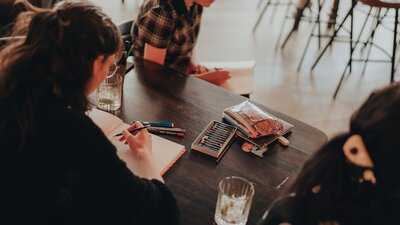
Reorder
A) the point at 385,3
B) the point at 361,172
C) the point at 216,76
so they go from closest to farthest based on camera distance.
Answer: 1. the point at 361,172
2. the point at 216,76
3. the point at 385,3

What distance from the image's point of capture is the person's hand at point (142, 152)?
1.13 meters

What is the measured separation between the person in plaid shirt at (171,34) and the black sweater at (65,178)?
37.4 inches

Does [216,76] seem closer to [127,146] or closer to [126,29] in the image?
[126,29]

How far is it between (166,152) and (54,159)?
0.37m

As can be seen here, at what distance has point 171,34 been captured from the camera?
189cm

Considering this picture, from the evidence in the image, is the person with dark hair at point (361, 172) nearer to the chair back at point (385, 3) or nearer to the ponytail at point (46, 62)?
the ponytail at point (46, 62)

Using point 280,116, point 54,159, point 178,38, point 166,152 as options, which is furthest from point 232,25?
point 54,159

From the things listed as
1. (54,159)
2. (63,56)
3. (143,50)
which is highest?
(63,56)

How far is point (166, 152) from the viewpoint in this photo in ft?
4.10

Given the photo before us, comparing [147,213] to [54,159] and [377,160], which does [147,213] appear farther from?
[377,160]

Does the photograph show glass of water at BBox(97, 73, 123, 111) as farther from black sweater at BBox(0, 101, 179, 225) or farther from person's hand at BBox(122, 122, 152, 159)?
black sweater at BBox(0, 101, 179, 225)

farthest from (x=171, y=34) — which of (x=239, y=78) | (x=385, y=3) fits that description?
(x=385, y=3)

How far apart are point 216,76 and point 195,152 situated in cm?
83

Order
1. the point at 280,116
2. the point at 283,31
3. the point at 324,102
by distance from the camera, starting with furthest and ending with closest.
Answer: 1. the point at 283,31
2. the point at 324,102
3. the point at 280,116
